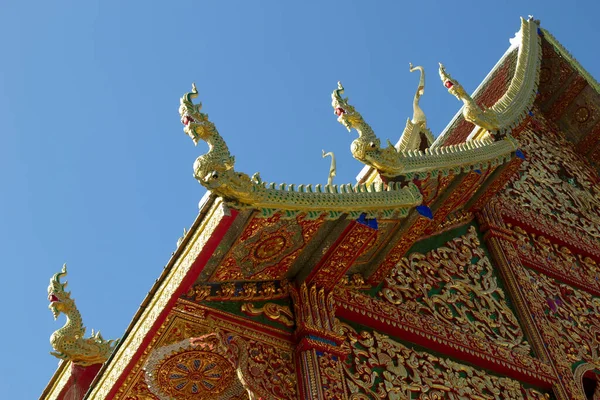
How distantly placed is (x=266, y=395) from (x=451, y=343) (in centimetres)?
143

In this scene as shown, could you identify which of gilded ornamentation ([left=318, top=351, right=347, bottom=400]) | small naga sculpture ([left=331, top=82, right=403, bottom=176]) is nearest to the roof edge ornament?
small naga sculpture ([left=331, top=82, right=403, bottom=176])

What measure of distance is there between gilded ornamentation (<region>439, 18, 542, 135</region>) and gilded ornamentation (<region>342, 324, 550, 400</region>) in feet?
5.78

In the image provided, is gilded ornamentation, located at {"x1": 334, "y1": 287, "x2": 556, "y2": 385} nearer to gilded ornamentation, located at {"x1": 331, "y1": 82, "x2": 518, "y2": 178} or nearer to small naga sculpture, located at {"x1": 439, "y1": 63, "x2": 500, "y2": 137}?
gilded ornamentation, located at {"x1": 331, "y1": 82, "x2": 518, "y2": 178}

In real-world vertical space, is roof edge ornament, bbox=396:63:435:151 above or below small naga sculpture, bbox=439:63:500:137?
below

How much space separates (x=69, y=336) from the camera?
18.7ft

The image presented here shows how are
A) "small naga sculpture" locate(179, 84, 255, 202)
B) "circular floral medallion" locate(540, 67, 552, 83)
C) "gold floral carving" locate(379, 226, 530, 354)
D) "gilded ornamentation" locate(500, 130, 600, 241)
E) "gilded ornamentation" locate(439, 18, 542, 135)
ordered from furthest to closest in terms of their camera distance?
"circular floral medallion" locate(540, 67, 552, 83), "gilded ornamentation" locate(500, 130, 600, 241), "gilded ornamentation" locate(439, 18, 542, 135), "gold floral carving" locate(379, 226, 530, 354), "small naga sculpture" locate(179, 84, 255, 202)

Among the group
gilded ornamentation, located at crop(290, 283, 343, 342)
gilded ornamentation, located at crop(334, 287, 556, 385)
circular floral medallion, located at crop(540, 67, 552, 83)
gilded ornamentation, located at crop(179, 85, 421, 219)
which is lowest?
gilded ornamentation, located at crop(290, 283, 343, 342)

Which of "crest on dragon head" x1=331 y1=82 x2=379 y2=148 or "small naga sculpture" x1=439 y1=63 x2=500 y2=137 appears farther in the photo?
"small naga sculpture" x1=439 y1=63 x2=500 y2=137

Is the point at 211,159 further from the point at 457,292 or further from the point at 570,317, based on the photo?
the point at 570,317

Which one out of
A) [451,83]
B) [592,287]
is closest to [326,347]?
[451,83]

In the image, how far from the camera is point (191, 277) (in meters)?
4.32

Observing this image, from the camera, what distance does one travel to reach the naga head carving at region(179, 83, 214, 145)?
430 cm

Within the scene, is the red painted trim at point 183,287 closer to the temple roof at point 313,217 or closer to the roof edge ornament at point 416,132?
the temple roof at point 313,217

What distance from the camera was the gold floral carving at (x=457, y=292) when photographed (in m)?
5.64
